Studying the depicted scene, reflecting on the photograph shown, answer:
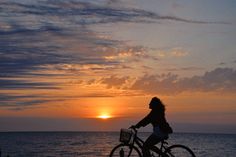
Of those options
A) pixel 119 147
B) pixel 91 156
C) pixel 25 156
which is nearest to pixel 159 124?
pixel 119 147

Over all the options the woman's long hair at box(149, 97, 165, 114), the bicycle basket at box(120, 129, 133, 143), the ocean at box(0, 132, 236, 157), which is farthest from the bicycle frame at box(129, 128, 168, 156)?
the ocean at box(0, 132, 236, 157)

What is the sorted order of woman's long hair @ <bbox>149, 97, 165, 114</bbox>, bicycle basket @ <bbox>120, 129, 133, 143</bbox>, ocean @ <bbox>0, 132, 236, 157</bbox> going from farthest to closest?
ocean @ <bbox>0, 132, 236, 157</bbox>, bicycle basket @ <bbox>120, 129, 133, 143</bbox>, woman's long hair @ <bbox>149, 97, 165, 114</bbox>

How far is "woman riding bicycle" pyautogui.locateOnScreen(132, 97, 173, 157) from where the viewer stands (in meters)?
12.4

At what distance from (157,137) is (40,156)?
176ft

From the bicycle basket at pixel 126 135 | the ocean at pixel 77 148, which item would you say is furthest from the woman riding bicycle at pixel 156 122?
the ocean at pixel 77 148

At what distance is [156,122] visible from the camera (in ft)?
40.9

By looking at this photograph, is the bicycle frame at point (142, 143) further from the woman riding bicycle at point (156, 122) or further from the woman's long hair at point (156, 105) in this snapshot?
the woman's long hair at point (156, 105)

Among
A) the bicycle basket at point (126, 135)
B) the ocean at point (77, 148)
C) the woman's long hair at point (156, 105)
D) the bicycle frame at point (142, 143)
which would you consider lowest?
the bicycle frame at point (142, 143)

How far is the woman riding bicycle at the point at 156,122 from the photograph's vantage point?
12.4 meters

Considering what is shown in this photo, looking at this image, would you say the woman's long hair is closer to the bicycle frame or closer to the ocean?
the bicycle frame

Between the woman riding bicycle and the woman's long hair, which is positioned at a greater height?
the woman's long hair

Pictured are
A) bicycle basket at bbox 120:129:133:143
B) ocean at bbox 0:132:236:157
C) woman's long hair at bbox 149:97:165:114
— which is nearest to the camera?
woman's long hair at bbox 149:97:165:114

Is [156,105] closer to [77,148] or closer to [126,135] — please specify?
[126,135]

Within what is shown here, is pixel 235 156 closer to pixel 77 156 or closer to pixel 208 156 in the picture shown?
pixel 208 156
